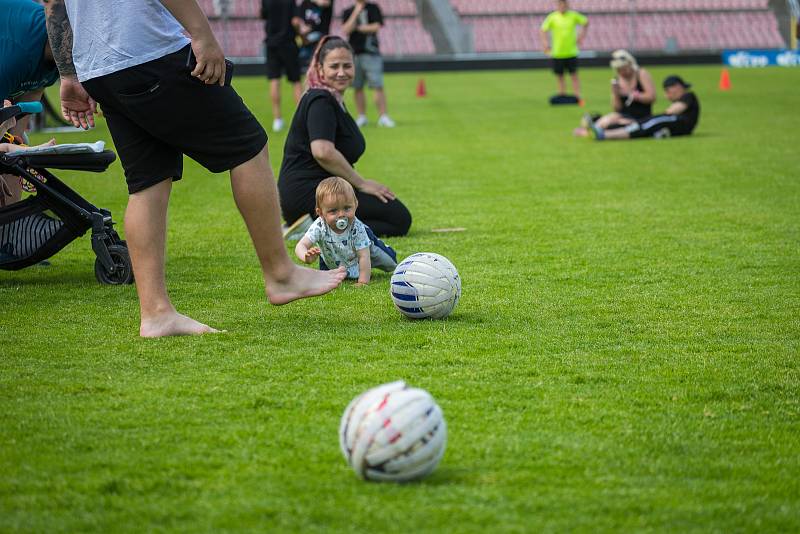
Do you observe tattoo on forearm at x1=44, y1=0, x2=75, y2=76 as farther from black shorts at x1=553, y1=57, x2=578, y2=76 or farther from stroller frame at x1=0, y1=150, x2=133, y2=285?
black shorts at x1=553, y1=57, x2=578, y2=76

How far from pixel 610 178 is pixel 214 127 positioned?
23.4 feet

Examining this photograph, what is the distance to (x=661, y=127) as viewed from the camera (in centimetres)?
1545

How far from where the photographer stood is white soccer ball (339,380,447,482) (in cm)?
304

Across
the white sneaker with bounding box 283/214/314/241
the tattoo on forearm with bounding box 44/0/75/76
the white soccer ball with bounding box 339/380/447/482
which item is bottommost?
the white sneaker with bounding box 283/214/314/241

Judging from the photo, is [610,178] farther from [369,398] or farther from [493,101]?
[493,101]

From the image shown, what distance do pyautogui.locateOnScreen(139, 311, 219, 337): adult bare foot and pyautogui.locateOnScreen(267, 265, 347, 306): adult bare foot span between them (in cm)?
34

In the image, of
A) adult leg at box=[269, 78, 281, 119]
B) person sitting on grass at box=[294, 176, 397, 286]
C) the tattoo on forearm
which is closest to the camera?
the tattoo on forearm

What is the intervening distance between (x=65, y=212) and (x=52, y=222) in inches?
4.8

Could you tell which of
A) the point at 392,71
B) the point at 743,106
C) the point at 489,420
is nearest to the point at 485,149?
the point at 743,106

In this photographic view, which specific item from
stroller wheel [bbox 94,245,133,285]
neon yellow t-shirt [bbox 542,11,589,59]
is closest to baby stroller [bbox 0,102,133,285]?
stroller wheel [bbox 94,245,133,285]

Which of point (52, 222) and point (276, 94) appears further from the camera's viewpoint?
point (276, 94)

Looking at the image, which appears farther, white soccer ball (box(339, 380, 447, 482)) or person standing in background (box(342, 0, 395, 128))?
person standing in background (box(342, 0, 395, 128))

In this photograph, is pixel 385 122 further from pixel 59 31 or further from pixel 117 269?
pixel 59 31

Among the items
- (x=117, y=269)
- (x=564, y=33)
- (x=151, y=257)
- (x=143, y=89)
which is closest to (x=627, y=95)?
(x=564, y=33)
